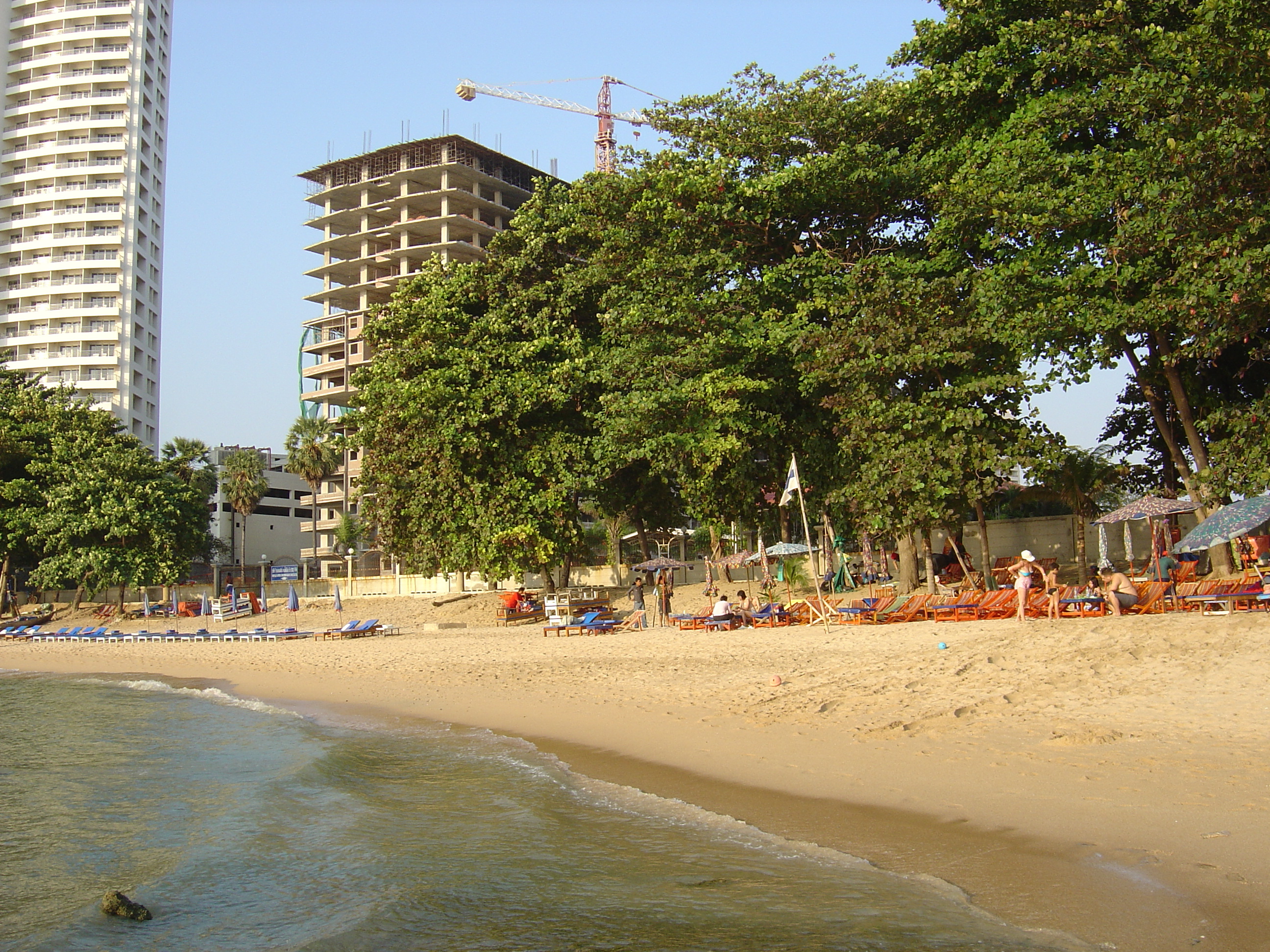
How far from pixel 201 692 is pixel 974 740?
16890 millimetres

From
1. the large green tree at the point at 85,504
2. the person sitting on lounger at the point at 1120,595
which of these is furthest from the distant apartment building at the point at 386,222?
the person sitting on lounger at the point at 1120,595

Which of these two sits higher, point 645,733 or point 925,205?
point 925,205

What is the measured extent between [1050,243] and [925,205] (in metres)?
5.71

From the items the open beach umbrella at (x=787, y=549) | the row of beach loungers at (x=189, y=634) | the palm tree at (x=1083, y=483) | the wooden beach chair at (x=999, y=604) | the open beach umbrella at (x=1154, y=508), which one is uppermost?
the palm tree at (x=1083, y=483)

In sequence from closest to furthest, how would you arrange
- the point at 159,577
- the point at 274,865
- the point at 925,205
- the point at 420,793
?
the point at 274,865 < the point at 420,793 < the point at 925,205 < the point at 159,577

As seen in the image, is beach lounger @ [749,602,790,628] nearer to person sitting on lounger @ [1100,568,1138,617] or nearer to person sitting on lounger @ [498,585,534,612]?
person sitting on lounger @ [1100,568,1138,617]

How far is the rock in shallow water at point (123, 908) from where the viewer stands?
6.89m

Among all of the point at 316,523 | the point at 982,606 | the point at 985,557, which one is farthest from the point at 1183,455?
the point at 316,523

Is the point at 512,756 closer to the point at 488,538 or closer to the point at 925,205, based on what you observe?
the point at 488,538

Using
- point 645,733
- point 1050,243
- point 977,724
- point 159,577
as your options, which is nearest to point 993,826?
point 977,724

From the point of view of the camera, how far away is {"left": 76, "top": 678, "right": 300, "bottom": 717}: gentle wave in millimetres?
16766

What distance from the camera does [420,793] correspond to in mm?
9664

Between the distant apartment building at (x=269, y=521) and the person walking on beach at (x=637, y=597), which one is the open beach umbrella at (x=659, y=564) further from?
the distant apartment building at (x=269, y=521)

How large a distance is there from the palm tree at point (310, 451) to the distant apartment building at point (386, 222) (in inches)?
603
